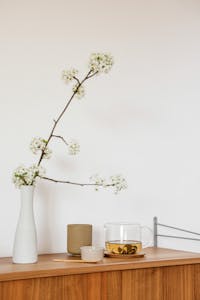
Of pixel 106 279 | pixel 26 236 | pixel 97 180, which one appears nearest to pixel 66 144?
pixel 97 180

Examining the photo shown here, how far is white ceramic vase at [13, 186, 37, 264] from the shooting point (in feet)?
5.23

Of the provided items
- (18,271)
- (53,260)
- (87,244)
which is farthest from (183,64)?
(18,271)

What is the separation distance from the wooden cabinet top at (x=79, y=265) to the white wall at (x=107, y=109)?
0.25 metres

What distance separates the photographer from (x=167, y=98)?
231 cm

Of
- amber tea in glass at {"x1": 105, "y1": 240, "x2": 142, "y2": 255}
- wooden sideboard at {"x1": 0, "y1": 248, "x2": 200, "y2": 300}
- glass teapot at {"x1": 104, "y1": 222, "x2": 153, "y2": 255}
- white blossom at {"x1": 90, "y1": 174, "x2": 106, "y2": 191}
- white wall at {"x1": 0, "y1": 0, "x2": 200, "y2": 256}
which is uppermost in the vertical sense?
white wall at {"x1": 0, "y1": 0, "x2": 200, "y2": 256}

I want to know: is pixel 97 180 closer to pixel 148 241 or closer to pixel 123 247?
pixel 123 247

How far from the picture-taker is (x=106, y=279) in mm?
1559

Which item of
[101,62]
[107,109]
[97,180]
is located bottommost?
[97,180]

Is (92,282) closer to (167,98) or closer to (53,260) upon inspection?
(53,260)

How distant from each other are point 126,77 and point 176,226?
0.74 meters

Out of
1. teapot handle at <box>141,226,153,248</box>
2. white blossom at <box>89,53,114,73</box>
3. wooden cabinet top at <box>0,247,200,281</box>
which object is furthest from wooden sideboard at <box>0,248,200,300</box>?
white blossom at <box>89,53,114,73</box>

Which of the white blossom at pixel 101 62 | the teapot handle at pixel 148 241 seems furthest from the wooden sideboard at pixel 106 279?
the white blossom at pixel 101 62

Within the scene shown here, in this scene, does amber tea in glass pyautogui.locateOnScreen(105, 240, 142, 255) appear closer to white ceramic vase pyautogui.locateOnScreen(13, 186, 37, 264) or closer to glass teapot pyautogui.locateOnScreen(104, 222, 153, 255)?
glass teapot pyautogui.locateOnScreen(104, 222, 153, 255)

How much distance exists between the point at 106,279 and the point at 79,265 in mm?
100
